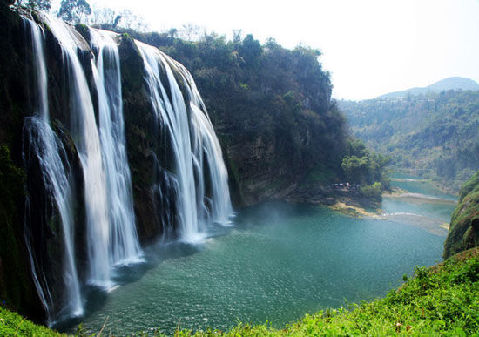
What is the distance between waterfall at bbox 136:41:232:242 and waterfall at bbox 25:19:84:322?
8.22m

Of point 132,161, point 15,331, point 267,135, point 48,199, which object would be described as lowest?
point 15,331

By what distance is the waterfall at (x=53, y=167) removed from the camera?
12312mm

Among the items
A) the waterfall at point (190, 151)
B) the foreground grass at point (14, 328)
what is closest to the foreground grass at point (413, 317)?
the foreground grass at point (14, 328)

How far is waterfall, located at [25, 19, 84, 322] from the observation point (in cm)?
1231

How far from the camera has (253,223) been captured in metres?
27.7

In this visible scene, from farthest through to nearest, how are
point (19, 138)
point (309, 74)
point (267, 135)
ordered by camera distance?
point (309, 74) → point (267, 135) → point (19, 138)

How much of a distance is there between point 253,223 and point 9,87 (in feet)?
66.4

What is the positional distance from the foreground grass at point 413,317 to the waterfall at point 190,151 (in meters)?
14.2

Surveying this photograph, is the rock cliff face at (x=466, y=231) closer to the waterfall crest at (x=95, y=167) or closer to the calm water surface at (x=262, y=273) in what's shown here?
the calm water surface at (x=262, y=273)

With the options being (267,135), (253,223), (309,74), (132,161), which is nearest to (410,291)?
(132,161)

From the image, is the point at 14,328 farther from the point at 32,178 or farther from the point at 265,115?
the point at 265,115

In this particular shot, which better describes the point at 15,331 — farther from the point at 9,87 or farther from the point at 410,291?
the point at 410,291

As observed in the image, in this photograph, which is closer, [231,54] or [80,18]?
[231,54]

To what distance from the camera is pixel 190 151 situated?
960 inches
